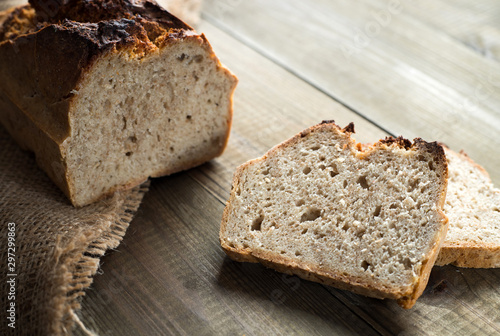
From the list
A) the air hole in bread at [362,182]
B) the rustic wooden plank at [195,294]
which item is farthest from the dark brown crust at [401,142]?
the rustic wooden plank at [195,294]

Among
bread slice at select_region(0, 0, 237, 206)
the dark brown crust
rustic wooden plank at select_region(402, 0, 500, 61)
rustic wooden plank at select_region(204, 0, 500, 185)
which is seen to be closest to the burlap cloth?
bread slice at select_region(0, 0, 237, 206)

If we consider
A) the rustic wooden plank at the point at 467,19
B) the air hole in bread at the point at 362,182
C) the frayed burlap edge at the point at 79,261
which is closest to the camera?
the frayed burlap edge at the point at 79,261

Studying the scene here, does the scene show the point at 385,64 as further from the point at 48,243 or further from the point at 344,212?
the point at 48,243

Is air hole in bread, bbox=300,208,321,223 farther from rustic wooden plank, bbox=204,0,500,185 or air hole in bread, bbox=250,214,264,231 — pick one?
rustic wooden plank, bbox=204,0,500,185

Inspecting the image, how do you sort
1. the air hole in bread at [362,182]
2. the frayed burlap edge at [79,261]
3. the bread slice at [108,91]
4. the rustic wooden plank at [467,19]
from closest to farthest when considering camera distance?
the frayed burlap edge at [79,261], the bread slice at [108,91], the air hole in bread at [362,182], the rustic wooden plank at [467,19]

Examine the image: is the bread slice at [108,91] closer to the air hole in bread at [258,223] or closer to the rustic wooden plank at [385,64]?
the air hole in bread at [258,223]
